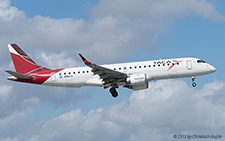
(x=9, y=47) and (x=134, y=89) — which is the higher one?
(x=9, y=47)

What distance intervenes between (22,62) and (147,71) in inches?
790

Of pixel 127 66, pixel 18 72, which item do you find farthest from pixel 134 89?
pixel 18 72

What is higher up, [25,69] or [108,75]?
[25,69]

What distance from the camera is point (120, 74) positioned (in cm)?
5306

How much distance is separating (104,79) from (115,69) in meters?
2.13

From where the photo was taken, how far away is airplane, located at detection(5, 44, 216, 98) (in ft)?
175

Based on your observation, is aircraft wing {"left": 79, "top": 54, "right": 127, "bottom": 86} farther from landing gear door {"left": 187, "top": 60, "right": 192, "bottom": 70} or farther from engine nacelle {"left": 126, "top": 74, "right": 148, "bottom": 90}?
landing gear door {"left": 187, "top": 60, "right": 192, "bottom": 70}

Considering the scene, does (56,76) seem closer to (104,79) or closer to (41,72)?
(41,72)

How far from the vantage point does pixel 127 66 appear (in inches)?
2140

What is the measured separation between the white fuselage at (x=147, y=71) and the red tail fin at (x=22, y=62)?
4.21 metres

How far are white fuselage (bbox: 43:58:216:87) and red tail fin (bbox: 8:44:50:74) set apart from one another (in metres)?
4.21

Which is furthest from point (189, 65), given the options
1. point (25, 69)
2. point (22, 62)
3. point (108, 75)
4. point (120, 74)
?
point (22, 62)

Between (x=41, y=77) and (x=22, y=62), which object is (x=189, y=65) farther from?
(x=22, y=62)

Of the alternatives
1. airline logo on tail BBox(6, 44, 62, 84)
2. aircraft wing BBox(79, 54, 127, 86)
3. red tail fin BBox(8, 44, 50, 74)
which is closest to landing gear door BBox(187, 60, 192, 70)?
aircraft wing BBox(79, 54, 127, 86)
